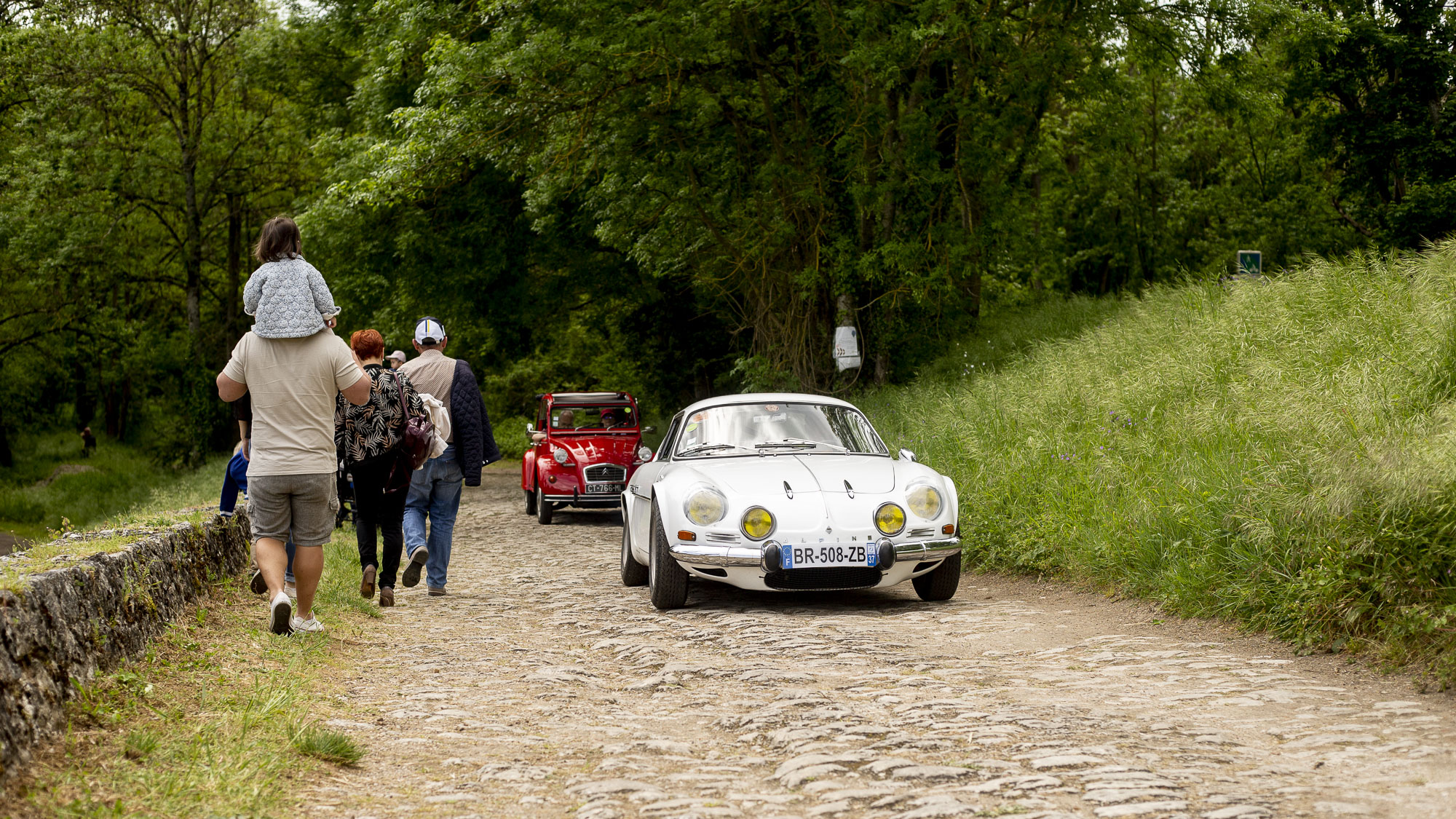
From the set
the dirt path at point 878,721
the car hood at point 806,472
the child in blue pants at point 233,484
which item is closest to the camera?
the dirt path at point 878,721

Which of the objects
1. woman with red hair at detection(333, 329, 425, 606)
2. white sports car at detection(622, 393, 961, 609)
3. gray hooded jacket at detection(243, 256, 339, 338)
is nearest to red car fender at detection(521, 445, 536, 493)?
white sports car at detection(622, 393, 961, 609)

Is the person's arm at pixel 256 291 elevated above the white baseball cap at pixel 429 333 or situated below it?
above

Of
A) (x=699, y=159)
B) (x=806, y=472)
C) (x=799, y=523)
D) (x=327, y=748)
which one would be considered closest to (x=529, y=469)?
(x=699, y=159)

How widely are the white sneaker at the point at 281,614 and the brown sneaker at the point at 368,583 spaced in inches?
75.8

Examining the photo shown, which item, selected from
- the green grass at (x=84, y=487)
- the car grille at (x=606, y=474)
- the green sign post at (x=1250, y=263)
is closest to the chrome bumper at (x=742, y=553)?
the green sign post at (x=1250, y=263)

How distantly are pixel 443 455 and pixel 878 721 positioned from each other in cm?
504

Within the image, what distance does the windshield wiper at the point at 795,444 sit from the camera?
31.9 feet

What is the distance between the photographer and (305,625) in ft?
23.6

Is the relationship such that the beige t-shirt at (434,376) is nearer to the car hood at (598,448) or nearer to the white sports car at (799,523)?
the white sports car at (799,523)

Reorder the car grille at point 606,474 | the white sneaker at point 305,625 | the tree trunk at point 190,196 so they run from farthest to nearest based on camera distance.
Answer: the tree trunk at point 190,196 → the car grille at point 606,474 → the white sneaker at point 305,625

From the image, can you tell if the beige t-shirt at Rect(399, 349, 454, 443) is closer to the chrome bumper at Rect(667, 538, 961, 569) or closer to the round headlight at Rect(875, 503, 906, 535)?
A: the chrome bumper at Rect(667, 538, 961, 569)

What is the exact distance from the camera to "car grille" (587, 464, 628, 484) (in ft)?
58.5

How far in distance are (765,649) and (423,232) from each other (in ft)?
61.3

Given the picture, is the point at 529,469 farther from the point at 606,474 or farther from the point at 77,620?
the point at 77,620
